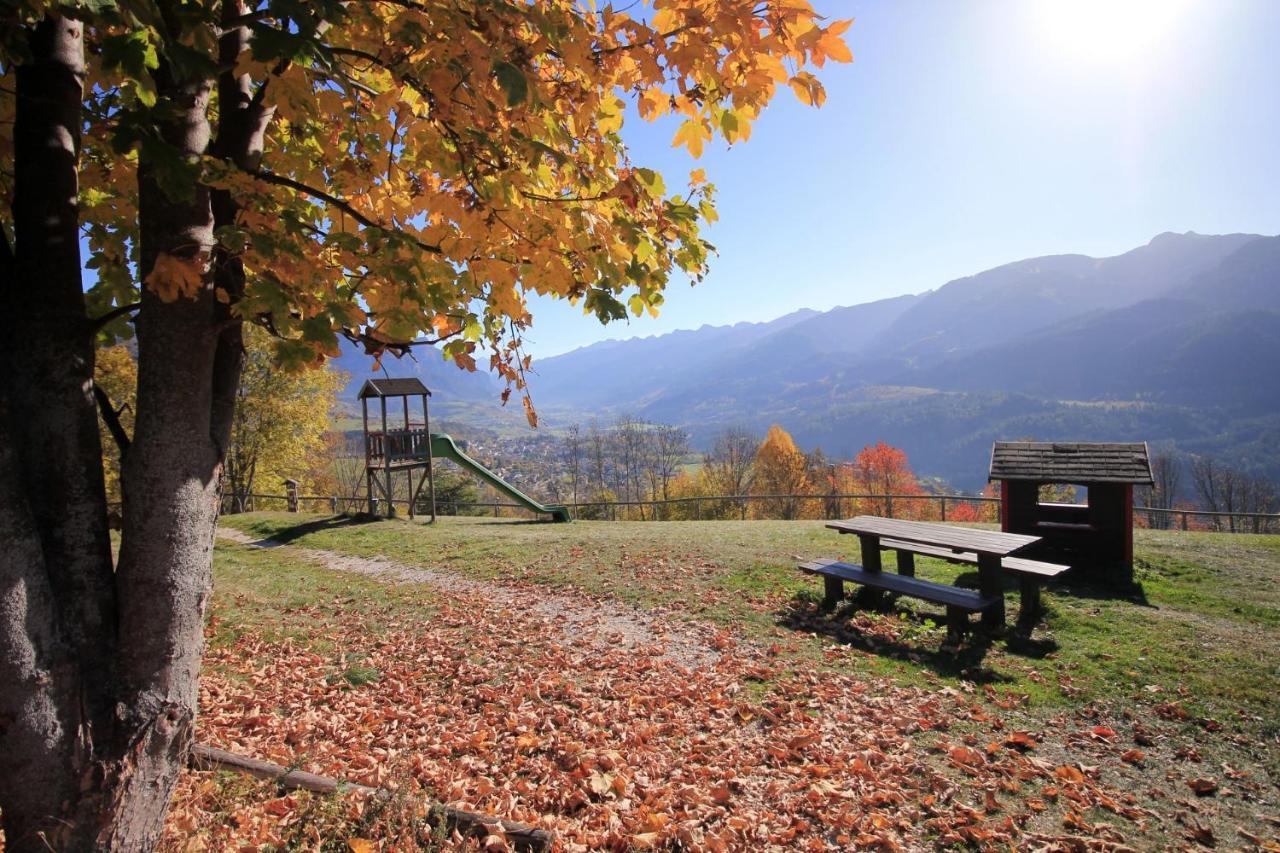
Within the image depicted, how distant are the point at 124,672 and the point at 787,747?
4.20 metres

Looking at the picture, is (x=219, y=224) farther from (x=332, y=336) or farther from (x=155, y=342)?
(x=332, y=336)

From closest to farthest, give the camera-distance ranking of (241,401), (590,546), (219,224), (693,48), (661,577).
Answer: (693,48)
(219,224)
(661,577)
(590,546)
(241,401)

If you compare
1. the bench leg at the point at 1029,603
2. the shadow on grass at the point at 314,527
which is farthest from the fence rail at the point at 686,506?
the bench leg at the point at 1029,603

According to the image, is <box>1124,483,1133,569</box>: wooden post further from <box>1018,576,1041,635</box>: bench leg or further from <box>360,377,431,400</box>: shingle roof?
<box>360,377,431,400</box>: shingle roof

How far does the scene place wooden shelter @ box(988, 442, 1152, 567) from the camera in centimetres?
1012

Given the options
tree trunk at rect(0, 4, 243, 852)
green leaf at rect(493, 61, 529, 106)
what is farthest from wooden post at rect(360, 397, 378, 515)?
green leaf at rect(493, 61, 529, 106)

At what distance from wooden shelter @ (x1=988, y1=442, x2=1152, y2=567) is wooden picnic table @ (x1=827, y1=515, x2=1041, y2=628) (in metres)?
2.62

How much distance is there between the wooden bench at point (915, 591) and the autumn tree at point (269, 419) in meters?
23.7

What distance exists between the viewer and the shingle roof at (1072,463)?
1027 cm

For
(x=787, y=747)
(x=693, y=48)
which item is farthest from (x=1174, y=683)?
(x=693, y=48)

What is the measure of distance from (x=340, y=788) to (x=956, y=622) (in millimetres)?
6461

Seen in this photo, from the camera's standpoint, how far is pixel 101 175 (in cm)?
373

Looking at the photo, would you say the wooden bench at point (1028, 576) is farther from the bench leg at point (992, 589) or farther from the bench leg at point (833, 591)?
the bench leg at point (833, 591)

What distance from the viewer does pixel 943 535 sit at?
27.4 ft
